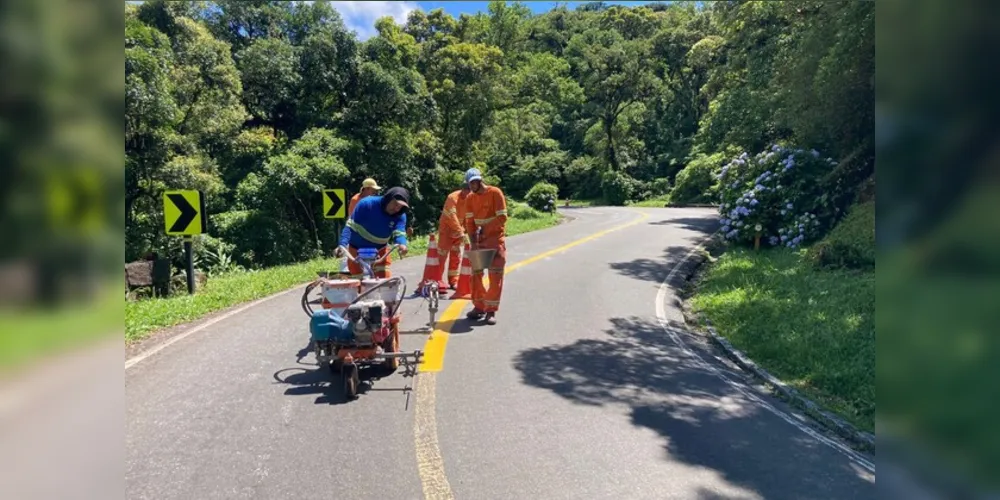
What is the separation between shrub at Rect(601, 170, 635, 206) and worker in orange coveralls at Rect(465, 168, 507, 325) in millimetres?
43006

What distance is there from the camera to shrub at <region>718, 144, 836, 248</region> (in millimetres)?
14844

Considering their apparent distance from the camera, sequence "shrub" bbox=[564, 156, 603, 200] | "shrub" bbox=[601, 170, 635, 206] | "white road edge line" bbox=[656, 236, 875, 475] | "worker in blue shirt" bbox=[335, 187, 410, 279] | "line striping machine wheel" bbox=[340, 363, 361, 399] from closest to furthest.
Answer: "white road edge line" bbox=[656, 236, 875, 475]
"line striping machine wheel" bbox=[340, 363, 361, 399]
"worker in blue shirt" bbox=[335, 187, 410, 279]
"shrub" bbox=[601, 170, 635, 206]
"shrub" bbox=[564, 156, 603, 200]

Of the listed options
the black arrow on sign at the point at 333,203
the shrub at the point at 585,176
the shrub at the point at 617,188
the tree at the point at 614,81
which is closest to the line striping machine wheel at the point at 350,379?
the black arrow on sign at the point at 333,203

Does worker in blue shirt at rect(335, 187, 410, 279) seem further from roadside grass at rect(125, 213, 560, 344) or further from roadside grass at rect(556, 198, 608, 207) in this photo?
roadside grass at rect(556, 198, 608, 207)

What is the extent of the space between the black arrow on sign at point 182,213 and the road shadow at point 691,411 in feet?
16.0

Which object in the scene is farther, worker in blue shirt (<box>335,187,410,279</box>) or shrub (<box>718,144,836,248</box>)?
shrub (<box>718,144,836,248</box>)

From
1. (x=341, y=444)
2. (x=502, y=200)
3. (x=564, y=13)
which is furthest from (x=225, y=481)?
(x=564, y=13)

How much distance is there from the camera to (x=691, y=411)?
5664mm

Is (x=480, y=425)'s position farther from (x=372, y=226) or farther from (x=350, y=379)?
(x=372, y=226)

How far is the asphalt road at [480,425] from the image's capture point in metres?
4.21
